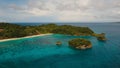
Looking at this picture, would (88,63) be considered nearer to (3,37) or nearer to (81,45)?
(81,45)

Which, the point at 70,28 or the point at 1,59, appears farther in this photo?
the point at 70,28

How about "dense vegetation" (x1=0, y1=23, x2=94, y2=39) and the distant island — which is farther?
"dense vegetation" (x1=0, y1=23, x2=94, y2=39)

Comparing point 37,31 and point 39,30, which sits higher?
point 39,30

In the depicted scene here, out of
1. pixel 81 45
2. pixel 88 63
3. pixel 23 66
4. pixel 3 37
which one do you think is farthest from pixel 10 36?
pixel 88 63

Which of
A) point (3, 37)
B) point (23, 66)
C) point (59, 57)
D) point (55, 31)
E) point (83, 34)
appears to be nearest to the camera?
point (23, 66)

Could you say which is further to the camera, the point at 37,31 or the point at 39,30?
the point at 39,30

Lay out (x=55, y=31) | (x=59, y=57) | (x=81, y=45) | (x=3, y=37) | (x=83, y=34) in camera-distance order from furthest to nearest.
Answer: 1. (x=55, y=31)
2. (x=83, y=34)
3. (x=3, y=37)
4. (x=81, y=45)
5. (x=59, y=57)

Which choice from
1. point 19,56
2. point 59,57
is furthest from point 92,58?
point 19,56

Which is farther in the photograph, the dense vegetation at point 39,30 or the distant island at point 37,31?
the dense vegetation at point 39,30

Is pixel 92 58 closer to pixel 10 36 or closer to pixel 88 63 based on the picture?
pixel 88 63
